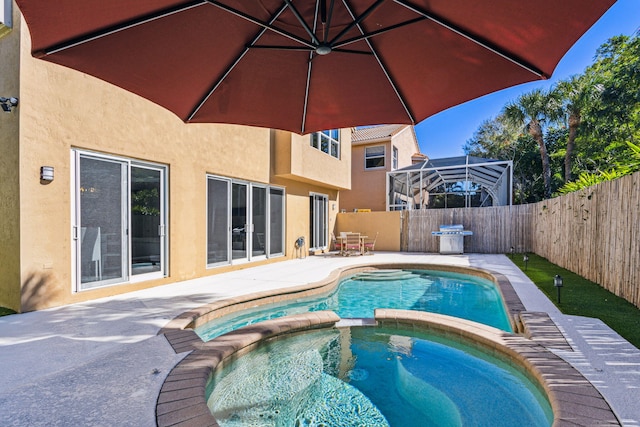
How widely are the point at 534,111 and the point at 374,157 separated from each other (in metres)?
9.23

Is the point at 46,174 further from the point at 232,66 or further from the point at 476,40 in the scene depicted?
the point at 476,40

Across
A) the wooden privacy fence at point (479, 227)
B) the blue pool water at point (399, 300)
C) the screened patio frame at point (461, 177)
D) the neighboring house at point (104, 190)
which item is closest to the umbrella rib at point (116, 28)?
the neighboring house at point (104, 190)

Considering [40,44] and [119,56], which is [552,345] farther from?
[40,44]

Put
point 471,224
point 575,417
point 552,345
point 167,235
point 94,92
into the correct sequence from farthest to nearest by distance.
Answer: point 471,224 → point 167,235 → point 94,92 → point 552,345 → point 575,417

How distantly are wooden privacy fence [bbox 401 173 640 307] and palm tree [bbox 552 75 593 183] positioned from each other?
7.67m

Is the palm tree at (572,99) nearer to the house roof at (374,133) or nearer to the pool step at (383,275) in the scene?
the house roof at (374,133)

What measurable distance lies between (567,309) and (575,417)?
10.9 feet

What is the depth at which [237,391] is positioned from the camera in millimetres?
3252

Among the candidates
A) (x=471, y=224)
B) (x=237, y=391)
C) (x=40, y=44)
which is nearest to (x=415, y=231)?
(x=471, y=224)

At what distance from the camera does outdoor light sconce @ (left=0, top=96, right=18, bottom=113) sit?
489 centimetres

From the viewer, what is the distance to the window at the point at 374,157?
21.4 metres

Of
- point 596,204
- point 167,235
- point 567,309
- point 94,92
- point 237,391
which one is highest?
point 94,92

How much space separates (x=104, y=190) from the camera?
6203 mm

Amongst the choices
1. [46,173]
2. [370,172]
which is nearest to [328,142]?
[370,172]
